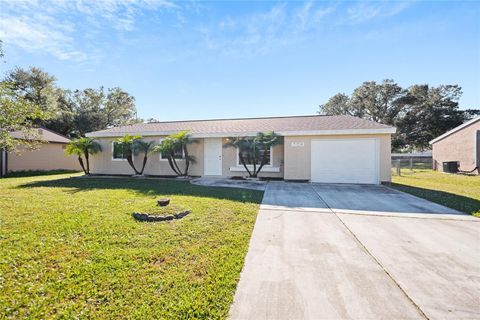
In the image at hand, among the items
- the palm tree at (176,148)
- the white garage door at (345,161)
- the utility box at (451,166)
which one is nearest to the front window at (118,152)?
the palm tree at (176,148)

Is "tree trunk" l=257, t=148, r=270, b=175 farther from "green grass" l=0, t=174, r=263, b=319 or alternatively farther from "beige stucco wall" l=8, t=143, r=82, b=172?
"beige stucco wall" l=8, t=143, r=82, b=172

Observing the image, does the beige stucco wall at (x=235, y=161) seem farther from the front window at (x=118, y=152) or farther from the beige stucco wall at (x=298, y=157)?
the front window at (x=118, y=152)

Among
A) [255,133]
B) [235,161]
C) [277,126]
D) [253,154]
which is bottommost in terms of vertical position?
[235,161]

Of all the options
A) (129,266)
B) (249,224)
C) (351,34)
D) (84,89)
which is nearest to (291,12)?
(351,34)

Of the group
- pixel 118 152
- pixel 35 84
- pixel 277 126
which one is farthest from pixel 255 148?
pixel 35 84

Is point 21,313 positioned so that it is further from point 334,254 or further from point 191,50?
point 191,50

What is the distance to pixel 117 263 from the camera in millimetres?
2836

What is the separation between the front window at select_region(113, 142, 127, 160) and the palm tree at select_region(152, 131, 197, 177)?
6.69ft

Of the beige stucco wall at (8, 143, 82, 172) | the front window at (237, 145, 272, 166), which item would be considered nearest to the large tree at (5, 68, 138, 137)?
the beige stucco wall at (8, 143, 82, 172)

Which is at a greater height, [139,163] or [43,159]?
[43,159]

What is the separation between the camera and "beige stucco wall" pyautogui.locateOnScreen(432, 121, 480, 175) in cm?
1557

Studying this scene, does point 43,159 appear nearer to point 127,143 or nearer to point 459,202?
point 127,143

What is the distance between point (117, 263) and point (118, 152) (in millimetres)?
10998

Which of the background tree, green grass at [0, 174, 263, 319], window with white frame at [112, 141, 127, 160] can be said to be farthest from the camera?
window with white frame at [112, 141, 127, 160]
